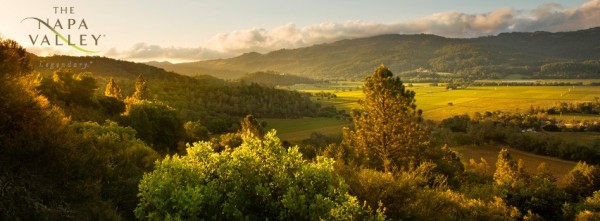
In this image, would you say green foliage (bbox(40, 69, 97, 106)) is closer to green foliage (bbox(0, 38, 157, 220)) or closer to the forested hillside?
green foliage (bbox(0, 38, 157, 220))

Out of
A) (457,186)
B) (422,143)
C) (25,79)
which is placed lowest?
(457,186)

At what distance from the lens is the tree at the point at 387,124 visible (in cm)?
4297

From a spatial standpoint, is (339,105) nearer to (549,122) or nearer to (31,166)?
→ (549,122)

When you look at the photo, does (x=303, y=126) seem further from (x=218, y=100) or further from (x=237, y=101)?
(x=218, y=100)

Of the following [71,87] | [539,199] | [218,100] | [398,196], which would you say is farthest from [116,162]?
[218,100]

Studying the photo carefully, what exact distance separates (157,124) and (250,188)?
126 ft

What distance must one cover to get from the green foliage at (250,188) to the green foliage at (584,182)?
4478cm

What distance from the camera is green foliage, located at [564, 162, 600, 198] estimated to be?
46.4m

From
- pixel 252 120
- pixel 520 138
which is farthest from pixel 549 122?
pixel 252 120

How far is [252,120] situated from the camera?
65.2 meters

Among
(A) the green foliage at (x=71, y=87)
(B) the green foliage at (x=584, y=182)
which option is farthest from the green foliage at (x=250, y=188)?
(B) the green foliage at (x=584, y=182)

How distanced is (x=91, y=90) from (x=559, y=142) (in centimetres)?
8327

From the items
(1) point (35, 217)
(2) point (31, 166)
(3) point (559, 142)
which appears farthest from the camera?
(3) point (559, 142)

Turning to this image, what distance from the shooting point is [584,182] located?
46969mm
